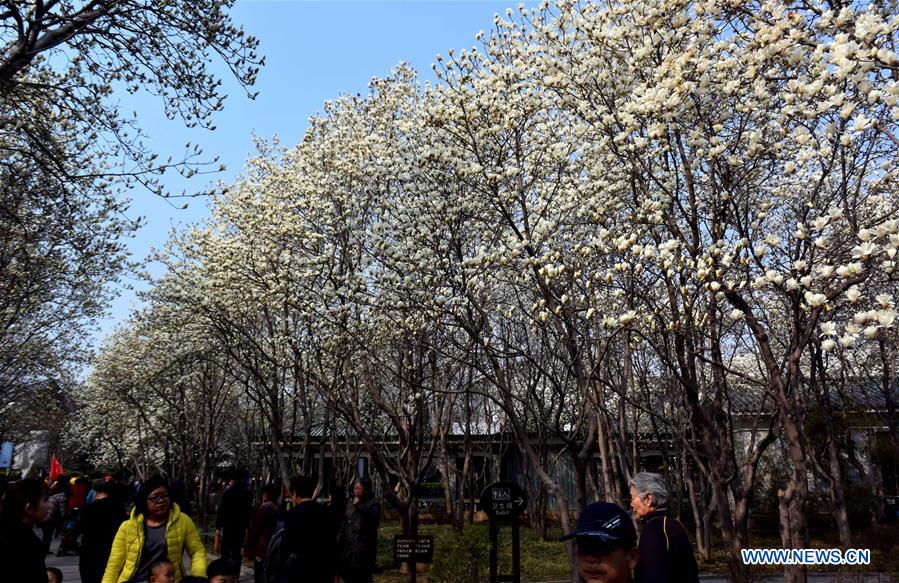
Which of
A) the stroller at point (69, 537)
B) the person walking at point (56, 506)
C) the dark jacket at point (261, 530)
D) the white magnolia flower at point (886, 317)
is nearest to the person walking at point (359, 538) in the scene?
the dark jacket at point (261, 530)

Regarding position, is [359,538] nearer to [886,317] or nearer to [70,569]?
[886,317]

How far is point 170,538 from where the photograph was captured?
18.3 feet

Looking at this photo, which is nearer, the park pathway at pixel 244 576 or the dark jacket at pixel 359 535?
the dark jacket at pixel 359 535

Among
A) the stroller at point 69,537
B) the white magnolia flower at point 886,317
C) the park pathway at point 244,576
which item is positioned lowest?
the park pathway at point 244,576

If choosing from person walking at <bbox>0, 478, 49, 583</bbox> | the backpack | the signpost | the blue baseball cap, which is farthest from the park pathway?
the signpost

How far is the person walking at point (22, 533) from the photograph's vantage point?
15.6 ft

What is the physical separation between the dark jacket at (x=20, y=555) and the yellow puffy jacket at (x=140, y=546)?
509 mm

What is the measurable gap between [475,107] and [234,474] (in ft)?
21.7

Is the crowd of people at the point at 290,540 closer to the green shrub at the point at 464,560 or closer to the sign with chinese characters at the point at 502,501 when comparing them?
the sign with chinese characters at the point at 502,501

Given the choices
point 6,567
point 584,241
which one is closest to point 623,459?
point 584,241

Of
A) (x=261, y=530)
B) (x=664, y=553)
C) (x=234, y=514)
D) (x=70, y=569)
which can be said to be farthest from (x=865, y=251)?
(x=70, y=569)

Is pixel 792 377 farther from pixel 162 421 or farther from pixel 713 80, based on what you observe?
pixel 162 421

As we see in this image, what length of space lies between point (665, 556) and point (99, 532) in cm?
610

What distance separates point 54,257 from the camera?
62.9ft
